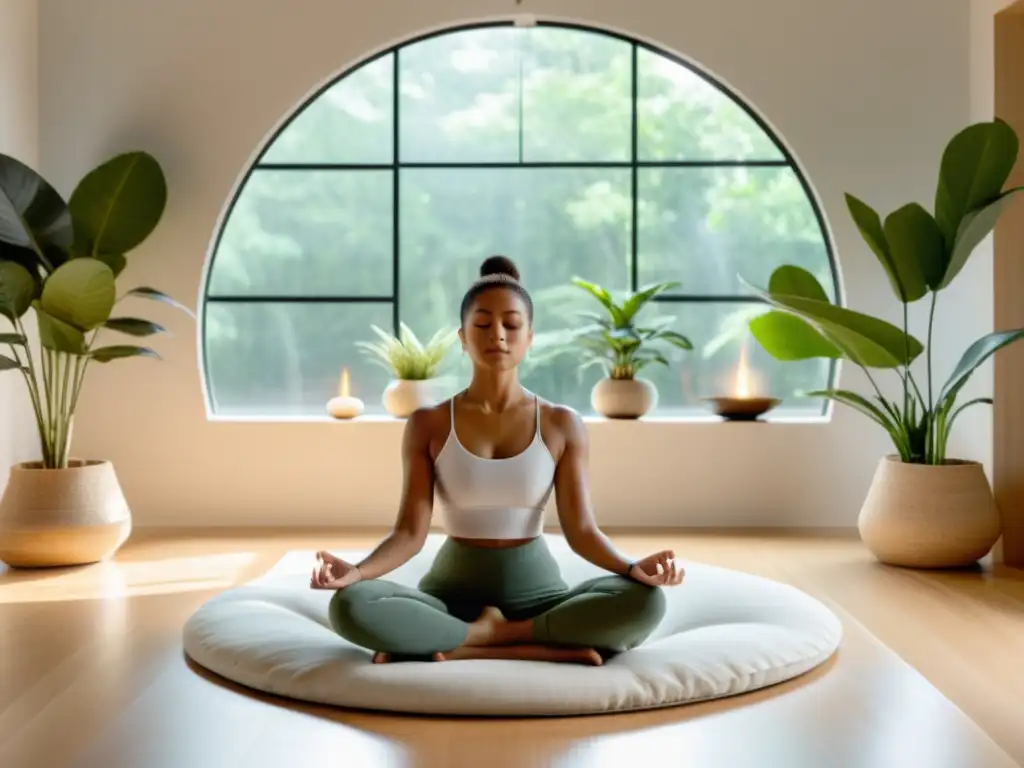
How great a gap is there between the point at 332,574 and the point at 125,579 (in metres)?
1.55

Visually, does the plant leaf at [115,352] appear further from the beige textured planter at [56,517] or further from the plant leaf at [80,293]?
the beige textured planter at [56,517]

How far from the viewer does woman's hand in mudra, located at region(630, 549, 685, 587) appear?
2180mm

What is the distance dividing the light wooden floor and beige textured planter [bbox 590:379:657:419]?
1.41m

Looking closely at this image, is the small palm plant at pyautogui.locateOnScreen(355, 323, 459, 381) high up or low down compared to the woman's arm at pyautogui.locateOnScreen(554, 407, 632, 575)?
up

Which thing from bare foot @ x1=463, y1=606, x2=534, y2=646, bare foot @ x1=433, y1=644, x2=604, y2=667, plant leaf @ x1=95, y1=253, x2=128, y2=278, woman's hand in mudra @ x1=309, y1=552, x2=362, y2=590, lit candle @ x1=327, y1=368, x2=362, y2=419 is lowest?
bare foot @ x1=433, y1=644, x2=604, y2=667

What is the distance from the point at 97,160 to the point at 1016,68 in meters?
3.45

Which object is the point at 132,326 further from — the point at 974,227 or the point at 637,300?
the point at 974,227

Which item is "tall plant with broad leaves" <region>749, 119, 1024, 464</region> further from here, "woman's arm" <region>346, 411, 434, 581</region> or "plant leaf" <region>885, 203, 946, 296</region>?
"woman's arm" <region>346, 411, 434, 581</region>

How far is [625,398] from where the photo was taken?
14.6ft

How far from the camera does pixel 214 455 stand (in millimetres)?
4438

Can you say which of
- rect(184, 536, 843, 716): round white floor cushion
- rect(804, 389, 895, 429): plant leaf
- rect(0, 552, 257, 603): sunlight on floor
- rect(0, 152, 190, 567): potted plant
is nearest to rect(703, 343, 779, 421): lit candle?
rect(804, 389, 895, 429): plant leaf

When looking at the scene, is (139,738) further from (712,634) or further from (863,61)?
(863,61)

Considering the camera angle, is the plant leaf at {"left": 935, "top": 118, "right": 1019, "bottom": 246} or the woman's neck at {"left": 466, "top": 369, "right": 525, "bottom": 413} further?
the plant leaf at {"left": 935, "top": 118, "right": 1019, "bottom": 246}

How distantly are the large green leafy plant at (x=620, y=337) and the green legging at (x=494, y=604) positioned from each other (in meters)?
2.08
